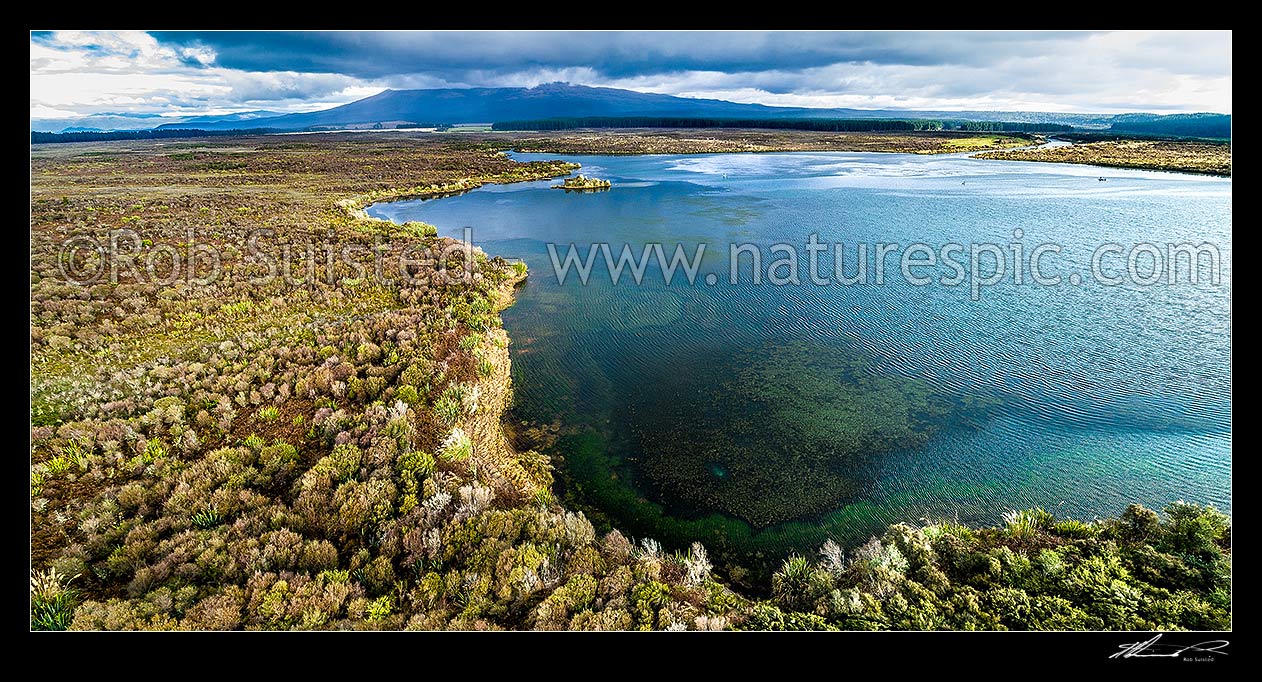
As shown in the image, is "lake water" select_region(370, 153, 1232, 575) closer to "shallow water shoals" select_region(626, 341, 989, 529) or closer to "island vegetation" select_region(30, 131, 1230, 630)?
"shallow water shoals" select_region(626, 341, 989, 529)

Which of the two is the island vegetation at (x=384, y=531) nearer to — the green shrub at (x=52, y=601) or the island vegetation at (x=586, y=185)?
the green shrub at (x=52, y=601)

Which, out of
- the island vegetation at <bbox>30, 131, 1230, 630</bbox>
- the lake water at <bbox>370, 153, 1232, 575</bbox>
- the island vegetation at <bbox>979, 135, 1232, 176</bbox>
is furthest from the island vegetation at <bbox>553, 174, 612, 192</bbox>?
the island vegetation at <bbox>979, 135, 1232, 176</bbox>

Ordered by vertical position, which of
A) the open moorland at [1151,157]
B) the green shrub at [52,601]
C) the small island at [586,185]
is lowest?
the green shrub at [52,601]

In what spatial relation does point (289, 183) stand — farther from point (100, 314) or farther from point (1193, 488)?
point (1193, 488)

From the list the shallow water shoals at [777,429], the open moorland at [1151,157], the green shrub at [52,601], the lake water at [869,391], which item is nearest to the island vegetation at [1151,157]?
the open moorland at [1151,157]
